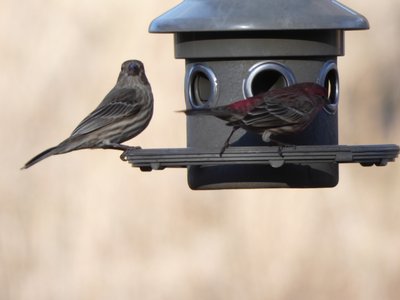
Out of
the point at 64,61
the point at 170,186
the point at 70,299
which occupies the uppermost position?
the point at 64,61

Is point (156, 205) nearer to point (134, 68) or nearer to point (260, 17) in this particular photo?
point (134, 68)

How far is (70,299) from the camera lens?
14055 millimetres

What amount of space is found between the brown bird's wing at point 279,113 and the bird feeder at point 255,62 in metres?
0.16

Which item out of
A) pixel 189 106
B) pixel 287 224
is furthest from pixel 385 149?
pixel 287 224

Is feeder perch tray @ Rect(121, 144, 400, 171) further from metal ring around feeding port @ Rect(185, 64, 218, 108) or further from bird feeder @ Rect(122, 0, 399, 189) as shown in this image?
metal ring around feeding port @ Rect(185, 64, 218, 108)

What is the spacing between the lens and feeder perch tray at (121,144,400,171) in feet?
29.5

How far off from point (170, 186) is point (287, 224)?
1.03 meters

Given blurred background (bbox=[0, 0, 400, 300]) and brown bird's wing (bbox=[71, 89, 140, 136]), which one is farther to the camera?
blurred background (bbox=[0, 0, 400, 300])

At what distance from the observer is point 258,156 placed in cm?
898

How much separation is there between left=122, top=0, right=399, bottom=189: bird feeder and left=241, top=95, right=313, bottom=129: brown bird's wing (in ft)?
0.52

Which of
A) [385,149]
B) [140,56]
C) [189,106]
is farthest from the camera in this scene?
[140,56]

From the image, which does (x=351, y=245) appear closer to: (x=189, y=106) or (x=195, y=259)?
(x=195, y=259)

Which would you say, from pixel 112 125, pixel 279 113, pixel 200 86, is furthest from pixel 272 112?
pixel 112 125

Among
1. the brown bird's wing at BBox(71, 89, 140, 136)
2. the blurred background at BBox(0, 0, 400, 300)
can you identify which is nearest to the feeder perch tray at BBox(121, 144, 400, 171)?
the brown bird's wing at BBox(71, 89, 140, 136)
